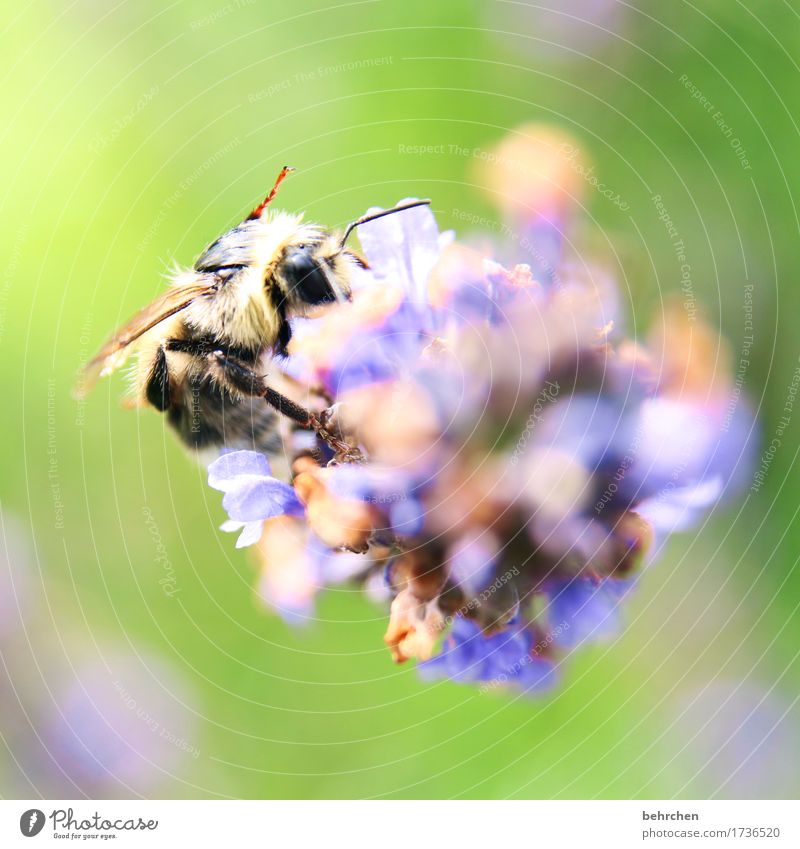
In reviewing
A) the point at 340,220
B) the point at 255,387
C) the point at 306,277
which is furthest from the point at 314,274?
the point at 340,220

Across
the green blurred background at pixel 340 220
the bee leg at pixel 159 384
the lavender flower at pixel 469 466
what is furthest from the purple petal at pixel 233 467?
the green blurred background at pixel 340 220

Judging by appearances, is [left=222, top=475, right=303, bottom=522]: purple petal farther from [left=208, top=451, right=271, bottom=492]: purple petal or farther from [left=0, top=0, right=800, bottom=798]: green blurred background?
[left=0, top=0, right=800, bottom=798]: green blurred background

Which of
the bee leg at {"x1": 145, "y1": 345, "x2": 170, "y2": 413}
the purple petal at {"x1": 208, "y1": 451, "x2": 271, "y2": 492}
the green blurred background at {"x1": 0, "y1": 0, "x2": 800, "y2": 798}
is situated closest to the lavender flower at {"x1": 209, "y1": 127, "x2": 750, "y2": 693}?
the purple petal at {"x1": 208, "y1": 451, "x2": 271, "y2": 492}

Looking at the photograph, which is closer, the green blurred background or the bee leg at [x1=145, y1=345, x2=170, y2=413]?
the bee leg at [x1=145, y1=345, x2=170, y2=413]

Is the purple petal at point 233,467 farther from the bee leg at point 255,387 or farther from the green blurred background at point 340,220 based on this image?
the green blurred background at point 340,220

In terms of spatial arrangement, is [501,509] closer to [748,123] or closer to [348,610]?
[348,610]

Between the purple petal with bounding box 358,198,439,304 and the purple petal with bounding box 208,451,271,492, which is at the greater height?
the purple petal with bounding box 358,198,439,304

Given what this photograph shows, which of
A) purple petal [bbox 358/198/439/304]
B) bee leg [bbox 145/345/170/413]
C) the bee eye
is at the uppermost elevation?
purple petal [bbox 358/198/439/304]

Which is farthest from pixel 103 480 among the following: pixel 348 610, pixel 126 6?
pixel 126 6
